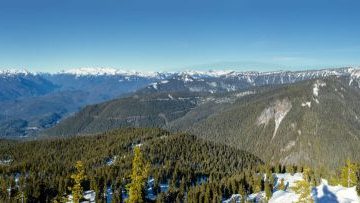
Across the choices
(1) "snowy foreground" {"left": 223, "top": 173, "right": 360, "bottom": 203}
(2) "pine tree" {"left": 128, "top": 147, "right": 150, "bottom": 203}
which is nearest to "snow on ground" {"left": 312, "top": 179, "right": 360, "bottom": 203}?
(1) "snowy foreground" {"left": 223, "top": 173, "right": 360, "bottom": 203}

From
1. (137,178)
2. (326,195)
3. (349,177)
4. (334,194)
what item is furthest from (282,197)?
(137,178)

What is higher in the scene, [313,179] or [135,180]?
[135,180]

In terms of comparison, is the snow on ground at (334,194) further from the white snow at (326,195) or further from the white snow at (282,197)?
the white snow at (282,197)

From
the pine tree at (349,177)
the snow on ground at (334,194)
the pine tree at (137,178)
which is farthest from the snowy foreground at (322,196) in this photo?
the pine tree at (137,178)

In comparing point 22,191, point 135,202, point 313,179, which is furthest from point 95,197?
point 135,202

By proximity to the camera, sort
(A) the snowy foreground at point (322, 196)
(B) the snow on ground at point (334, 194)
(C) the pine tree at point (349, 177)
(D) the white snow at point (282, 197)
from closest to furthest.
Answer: (B) the snow on ground at point (334, 194) < (A) the snowy foreground at point (322, 196) < (D) the white snow at point (282, 197) < (C) the pine tree at point (349, 177)

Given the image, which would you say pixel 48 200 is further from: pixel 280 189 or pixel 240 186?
pixel 280 189

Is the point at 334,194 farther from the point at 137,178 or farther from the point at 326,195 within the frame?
the point at 137,178

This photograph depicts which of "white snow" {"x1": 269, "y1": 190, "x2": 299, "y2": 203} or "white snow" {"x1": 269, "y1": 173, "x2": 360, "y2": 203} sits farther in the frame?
"white snow" {"x1": 269, "y1": 190, "x2": 299, "y2": 203}

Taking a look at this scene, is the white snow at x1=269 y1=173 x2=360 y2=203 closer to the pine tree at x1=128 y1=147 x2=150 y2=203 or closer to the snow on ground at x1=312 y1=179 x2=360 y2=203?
the snow on ground at x1=312 y1=179 x2=360 y2=203

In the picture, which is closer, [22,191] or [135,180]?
[135,180]

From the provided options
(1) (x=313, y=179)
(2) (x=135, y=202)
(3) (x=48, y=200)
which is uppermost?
(2) (x=135, y=202)
